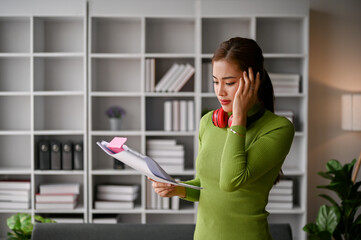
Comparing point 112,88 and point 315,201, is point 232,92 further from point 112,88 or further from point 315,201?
point 315,201

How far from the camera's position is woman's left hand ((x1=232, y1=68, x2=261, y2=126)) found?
1234mm

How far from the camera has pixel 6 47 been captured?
3820 mm

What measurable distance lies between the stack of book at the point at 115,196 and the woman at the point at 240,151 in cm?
236

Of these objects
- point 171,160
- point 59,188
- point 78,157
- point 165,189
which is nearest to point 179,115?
point 171,160

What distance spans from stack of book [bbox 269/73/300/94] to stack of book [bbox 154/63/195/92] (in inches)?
28.4

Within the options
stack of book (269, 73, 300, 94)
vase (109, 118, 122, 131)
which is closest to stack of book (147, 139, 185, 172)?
vase (109, 118, 122, 131)

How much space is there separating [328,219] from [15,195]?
8.50ft

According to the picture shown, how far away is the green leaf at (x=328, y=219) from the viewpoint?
3137mm

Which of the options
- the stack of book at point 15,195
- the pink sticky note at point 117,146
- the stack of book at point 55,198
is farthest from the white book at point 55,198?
the pink sticky note at point 117,146

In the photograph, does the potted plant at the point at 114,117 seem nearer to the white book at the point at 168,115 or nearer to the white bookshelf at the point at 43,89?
the white bookshelf at the point at 43,89

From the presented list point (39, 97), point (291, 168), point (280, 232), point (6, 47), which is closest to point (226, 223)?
point (280, 232)

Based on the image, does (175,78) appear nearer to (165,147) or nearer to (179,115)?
(179,115)

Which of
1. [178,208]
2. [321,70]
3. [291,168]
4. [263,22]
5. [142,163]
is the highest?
[263,22]

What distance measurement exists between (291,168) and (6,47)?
2800 millimetres
